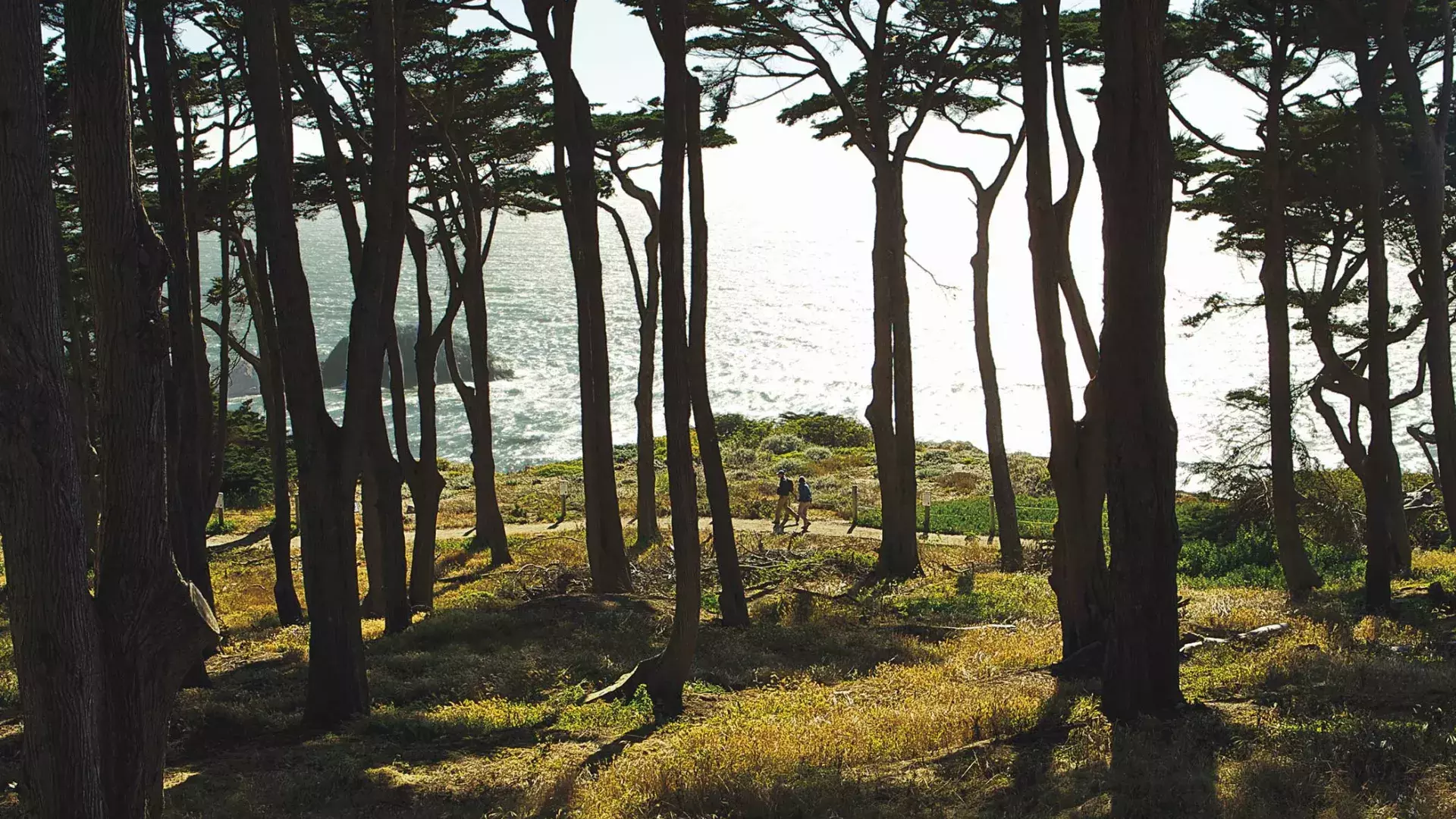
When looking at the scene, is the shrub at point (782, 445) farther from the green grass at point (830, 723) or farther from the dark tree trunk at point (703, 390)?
the dark tree trunk at point (703, 390)

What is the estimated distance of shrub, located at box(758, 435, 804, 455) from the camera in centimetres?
4188

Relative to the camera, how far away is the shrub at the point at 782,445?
41.9 metres

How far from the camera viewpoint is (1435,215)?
38.2ft

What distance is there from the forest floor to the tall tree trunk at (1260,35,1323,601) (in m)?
0.79

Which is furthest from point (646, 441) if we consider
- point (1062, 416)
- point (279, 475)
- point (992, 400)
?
point (1062, 416)

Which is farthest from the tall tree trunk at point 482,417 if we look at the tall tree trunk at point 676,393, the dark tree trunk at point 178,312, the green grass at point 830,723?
the tall tree trunk at point 676,393

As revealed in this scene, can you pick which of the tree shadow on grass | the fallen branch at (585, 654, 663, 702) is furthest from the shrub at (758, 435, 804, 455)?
the fallen branch at (585, 654, 663, 702)

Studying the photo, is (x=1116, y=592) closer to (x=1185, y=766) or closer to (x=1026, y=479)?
(x=1185, y=766)

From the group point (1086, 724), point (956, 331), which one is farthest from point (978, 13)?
point (956, 331)

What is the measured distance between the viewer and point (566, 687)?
10.5 metres

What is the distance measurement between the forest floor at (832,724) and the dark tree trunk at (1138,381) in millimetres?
437

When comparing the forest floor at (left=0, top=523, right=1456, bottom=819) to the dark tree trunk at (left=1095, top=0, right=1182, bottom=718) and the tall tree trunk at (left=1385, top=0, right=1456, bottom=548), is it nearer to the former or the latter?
the dark tree trunk at (left=1095, top=0, right=1182, bottom=718)

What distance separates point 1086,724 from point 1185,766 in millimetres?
1331

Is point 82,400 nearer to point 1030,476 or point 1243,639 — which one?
point 1243,639
